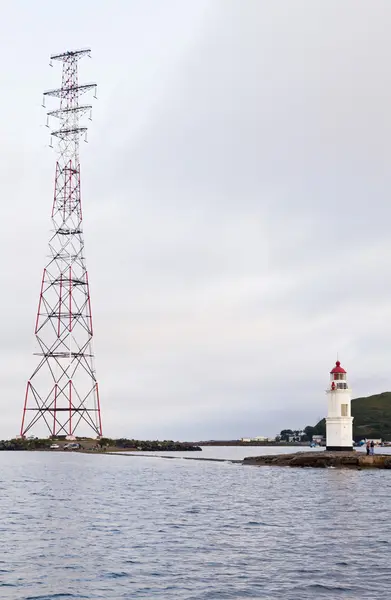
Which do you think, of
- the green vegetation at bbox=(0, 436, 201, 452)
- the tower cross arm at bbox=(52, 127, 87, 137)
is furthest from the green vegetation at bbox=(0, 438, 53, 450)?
the tower cross arm at bbox=(52, 127, 87, 137)

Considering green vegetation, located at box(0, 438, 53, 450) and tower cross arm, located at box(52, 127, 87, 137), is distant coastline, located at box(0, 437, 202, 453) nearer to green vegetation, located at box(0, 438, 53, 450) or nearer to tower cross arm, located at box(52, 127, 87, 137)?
green vegetation, located at box(0, 438, 53, 450)

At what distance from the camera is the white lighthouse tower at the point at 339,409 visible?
96.5 m

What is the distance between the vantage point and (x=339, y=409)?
96250mm

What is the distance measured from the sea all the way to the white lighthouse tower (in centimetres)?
2802

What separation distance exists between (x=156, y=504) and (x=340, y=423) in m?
47.0

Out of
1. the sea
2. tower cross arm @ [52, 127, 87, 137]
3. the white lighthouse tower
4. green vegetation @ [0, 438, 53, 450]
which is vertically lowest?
the sea

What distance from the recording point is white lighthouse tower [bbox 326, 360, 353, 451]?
96500mm

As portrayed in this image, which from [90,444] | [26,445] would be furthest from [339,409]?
[26,445]

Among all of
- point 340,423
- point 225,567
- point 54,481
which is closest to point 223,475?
point 340,423

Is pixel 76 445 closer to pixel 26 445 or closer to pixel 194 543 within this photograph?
pixel 26 445

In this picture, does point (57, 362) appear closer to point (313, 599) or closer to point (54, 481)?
point (54, 481)

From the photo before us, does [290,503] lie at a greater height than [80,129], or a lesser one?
lesser

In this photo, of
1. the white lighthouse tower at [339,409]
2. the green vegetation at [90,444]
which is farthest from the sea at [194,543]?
the green vegetation at [90,444]

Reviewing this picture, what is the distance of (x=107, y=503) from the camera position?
54500mm
